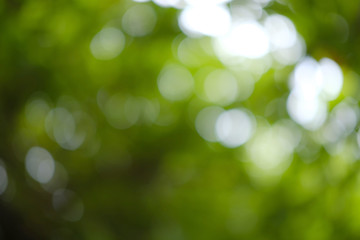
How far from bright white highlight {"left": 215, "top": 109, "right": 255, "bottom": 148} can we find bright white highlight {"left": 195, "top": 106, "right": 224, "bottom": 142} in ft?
0.04

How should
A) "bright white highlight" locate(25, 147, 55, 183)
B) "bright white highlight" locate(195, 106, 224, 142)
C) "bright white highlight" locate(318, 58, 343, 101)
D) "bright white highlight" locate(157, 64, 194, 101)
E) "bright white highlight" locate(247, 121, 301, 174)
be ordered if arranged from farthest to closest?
"bright white highlight" locate(195, 106, 224, 142) → "bright white highlight" locate(157, 64, 194, 101) → "bright white highlight" locate(25, 147, 55, 183) → "bright white highlight" locate(247, 121, 301, 174) → "bright white highlight" locate(318, 58, 343, 101)

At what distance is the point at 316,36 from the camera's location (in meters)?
0.45

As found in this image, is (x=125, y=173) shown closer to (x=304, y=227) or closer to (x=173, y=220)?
(x=173, y=220)

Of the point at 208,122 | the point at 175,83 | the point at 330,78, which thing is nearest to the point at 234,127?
the point at 208,122

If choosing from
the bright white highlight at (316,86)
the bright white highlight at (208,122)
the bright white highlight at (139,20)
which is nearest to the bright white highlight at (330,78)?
the bright white highlight at (316,86)

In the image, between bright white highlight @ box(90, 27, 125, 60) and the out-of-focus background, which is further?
bright white highlight @ box(90, 27, 125, 60)

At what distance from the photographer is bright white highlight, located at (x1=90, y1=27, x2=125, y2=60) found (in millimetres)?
830

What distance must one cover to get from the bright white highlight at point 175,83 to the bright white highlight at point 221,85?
5 cm

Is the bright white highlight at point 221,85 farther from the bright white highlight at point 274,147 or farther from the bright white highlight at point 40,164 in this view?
the bright white highlight at point 40,164

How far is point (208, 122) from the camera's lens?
1.27m

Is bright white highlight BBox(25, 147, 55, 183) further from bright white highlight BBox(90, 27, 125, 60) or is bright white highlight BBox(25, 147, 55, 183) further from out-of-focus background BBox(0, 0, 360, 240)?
bright white highlight BBox(90, 27, 125, 60)

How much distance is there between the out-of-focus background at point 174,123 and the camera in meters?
0.45

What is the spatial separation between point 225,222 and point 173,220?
0.51ft

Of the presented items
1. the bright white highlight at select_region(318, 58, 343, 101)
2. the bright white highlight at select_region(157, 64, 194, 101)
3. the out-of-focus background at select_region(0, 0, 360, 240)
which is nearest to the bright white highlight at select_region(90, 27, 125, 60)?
the out-of-focus background at select_region(0, 0, 360, 240)
